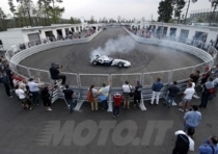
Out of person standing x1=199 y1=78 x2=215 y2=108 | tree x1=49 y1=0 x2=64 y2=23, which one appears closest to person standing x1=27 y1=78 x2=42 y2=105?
person standing x1=199 y1=78 x2=215 y2=108

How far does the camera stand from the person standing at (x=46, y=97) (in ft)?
24.8

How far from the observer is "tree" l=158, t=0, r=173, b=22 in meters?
43.1

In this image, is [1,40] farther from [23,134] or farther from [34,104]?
[23,134]

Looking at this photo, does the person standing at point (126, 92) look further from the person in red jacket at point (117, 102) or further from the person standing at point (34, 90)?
the person standing at point (34, 90)

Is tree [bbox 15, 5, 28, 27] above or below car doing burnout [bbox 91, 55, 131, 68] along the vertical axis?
above

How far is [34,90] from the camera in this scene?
8.21 metres

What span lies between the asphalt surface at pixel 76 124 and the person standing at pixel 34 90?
2.06ft

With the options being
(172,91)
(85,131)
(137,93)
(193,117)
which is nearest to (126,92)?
(137,93)

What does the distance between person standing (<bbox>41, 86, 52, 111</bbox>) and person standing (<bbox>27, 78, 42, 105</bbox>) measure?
87cm

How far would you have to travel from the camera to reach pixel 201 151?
3.83 m

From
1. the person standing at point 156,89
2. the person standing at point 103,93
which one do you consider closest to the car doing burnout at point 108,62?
the person standing at point 156,89

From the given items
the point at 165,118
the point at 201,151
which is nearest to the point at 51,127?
the point at 165,118

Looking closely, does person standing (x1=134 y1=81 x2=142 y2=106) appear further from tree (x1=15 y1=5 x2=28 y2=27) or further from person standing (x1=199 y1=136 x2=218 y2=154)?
tree (x1=15 y1=5 x2=28 y2=27)

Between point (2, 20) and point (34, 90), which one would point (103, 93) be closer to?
point (34, 90)
